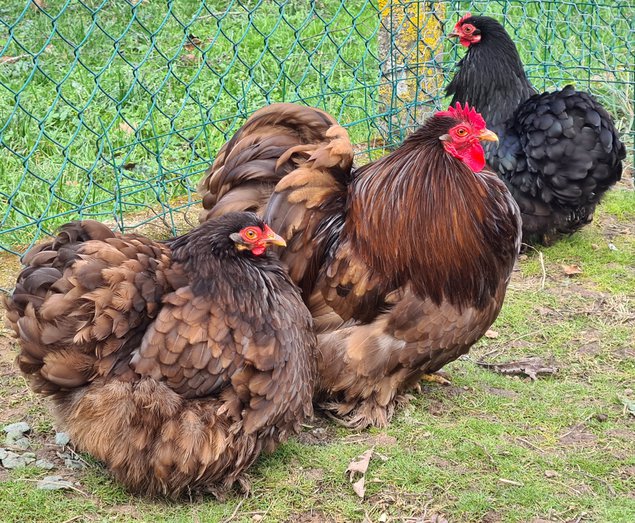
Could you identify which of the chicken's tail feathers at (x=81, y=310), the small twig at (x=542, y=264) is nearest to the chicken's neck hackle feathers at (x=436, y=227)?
the chicken's tail feathers at (x=81, y=310)

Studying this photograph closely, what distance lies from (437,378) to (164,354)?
5.37ft

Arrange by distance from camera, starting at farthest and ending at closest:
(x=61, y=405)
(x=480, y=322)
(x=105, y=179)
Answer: (x=105, y=179), (x=480, y=322), (x=61, y=405)

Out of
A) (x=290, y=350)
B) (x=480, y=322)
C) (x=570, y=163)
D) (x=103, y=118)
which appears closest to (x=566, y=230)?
(x=570, y=163)

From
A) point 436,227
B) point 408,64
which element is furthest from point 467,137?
point 408,64

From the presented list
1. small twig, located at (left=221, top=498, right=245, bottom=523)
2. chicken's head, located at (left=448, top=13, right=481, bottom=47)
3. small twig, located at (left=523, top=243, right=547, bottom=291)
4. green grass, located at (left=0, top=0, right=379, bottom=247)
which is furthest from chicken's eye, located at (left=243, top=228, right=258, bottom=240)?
chicken's head, located at (left=448, top=13, right=481, bottom=47)

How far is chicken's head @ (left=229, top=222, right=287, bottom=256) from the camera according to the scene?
10.8 feet

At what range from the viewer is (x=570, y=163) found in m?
5.43

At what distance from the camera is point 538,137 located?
549cm

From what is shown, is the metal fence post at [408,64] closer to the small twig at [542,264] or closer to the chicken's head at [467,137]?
the small twig at [542,264]

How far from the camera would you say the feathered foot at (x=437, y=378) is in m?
4.11

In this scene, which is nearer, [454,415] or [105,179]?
[454,415]

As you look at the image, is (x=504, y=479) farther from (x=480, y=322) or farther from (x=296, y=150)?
(x=296, y=150)

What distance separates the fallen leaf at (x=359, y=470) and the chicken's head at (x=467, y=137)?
1409mm

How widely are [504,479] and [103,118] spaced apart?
15.6ft
